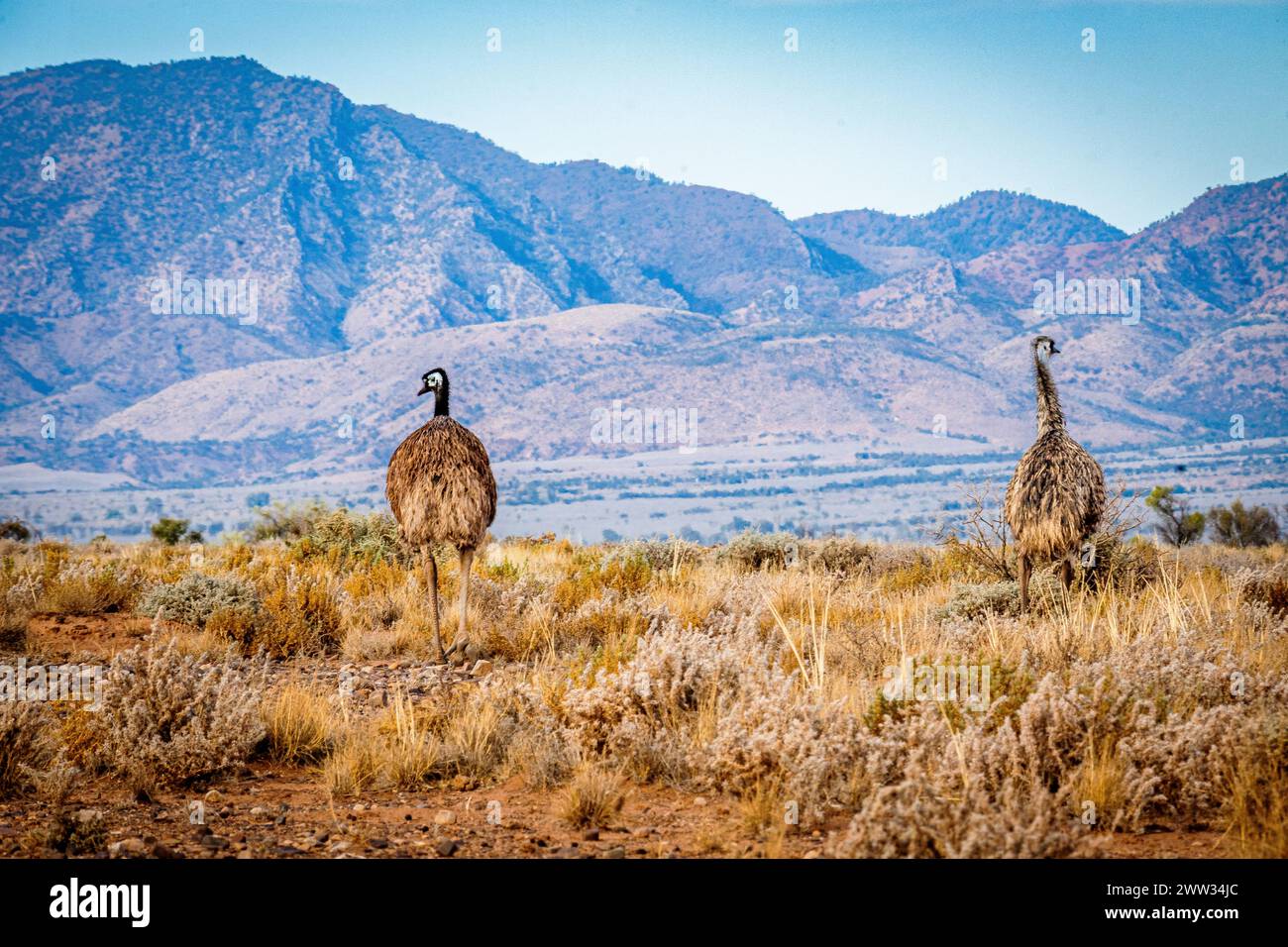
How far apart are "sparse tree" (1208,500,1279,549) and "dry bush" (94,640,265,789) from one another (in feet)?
88.0

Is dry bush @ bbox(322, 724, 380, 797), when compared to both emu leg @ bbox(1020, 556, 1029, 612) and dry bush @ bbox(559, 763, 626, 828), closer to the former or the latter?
dry bush @ bbox(559, 763, 626, 828)

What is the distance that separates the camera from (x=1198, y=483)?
333 feet

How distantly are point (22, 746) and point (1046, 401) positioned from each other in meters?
8.18

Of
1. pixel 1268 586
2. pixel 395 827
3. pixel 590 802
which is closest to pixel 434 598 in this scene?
pixel 395 827

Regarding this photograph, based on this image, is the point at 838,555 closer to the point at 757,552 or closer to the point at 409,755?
the point at 757,552

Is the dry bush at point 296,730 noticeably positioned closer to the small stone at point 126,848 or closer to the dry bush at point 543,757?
the dry bush at point 543,757

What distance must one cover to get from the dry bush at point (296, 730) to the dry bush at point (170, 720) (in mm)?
104

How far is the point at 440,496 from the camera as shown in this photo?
30.2 feet

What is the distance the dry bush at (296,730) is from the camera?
21.6 ft

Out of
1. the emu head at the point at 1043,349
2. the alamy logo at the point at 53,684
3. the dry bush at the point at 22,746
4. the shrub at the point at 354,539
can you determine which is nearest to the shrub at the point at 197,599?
the alamy logo at the point at 53,684

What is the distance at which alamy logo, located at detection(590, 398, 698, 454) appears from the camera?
5773 inches
